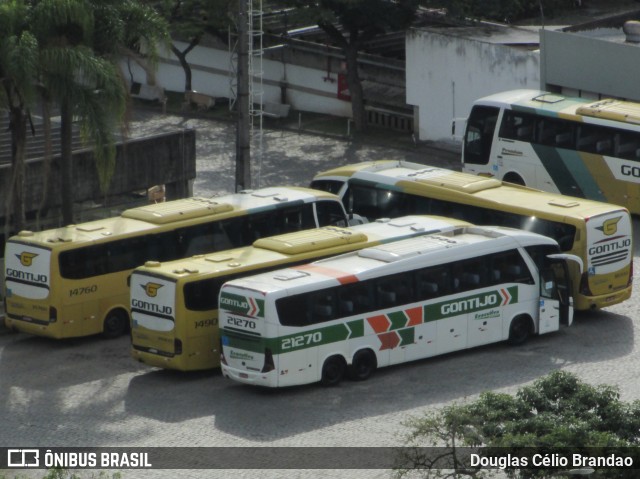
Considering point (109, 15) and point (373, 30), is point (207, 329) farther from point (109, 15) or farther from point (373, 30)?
point (373, 30)

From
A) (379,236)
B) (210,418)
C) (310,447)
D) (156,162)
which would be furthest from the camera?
(156,162)

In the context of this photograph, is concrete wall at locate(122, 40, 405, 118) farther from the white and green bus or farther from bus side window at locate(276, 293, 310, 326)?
bus side window at locate(276, 293, 310, 326)

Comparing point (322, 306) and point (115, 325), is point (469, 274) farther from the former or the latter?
point (115, 325)

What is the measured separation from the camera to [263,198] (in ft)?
112

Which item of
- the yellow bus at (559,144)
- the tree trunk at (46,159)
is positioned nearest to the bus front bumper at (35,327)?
the tree trunk at (46,159)

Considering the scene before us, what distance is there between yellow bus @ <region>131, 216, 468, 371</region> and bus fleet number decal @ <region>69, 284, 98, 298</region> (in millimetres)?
2186

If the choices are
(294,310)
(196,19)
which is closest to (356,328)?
(294,310)

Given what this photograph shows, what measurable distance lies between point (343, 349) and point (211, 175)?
58.9ft

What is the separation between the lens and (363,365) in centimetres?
2873

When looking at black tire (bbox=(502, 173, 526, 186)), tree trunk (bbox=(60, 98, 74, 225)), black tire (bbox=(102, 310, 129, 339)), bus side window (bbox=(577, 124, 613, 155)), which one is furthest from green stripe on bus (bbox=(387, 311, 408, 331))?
black tire (bbox=(502, 173, 526, 186))

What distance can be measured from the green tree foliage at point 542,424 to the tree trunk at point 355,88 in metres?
29.7

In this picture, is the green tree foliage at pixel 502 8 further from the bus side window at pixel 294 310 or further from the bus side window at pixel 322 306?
the bus side window at pixel 294 310

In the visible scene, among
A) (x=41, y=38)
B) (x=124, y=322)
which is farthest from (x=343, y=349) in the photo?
(x=41, y=38)

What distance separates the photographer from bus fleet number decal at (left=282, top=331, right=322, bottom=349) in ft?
90.1
